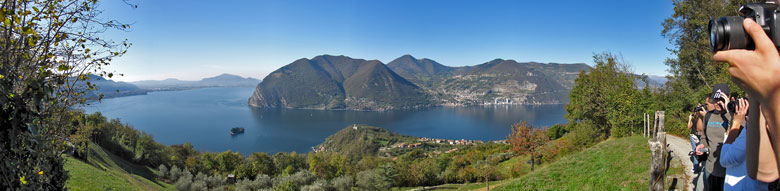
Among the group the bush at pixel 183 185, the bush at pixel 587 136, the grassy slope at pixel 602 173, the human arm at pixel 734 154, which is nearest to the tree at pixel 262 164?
the bush at pixel 183 185

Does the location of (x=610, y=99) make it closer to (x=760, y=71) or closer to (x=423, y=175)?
(x=423, y=175)

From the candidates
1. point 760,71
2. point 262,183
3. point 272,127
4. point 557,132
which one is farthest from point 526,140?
point 272,127

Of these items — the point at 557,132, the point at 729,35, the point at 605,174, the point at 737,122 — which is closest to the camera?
the point at 729,35

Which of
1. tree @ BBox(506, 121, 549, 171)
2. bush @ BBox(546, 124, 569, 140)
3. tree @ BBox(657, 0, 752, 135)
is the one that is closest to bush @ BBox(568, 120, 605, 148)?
tree @ BBox(657, 0, 752, 135)

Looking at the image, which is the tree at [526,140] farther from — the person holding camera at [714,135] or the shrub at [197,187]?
the shrub at [197,187]

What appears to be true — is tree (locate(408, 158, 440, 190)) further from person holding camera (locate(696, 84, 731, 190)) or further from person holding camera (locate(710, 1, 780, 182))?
person holding camera (locate(710, 1, 780, 182))

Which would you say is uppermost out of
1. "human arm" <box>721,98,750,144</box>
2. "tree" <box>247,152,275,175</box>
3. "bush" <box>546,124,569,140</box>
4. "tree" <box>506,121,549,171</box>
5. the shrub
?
"human arm" <box>721,98,750,144</box>

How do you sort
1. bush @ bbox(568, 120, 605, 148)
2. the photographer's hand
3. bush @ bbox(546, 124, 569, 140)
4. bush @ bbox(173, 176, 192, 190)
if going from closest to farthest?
1. the photographer's hand
2. bush @ bbox(568, 120, 605, 148)
3. bush @ bbox(173, 176, 192, 190)
4. bush @ bbox(546, 124, 569, 140)
